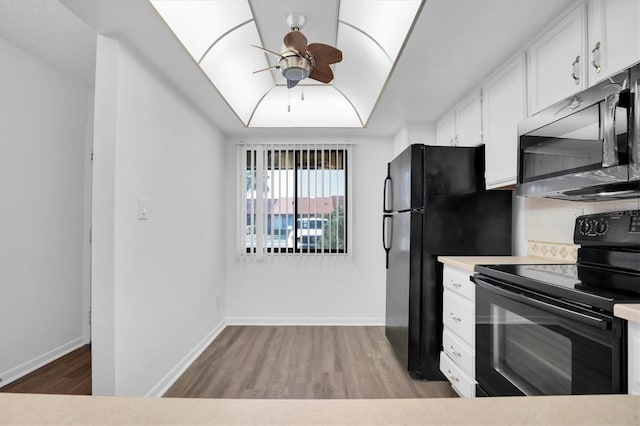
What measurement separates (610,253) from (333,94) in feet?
9.11

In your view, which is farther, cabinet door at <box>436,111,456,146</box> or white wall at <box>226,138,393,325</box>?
white wall at <box>226,138,393,325</box>

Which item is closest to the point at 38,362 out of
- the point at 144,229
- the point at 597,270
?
the point at 144,229

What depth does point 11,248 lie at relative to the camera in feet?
8.40

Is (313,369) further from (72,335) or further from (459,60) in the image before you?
(459,60)

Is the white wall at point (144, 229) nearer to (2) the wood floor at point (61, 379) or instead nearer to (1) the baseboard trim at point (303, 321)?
(2) the wood floor at point (61, 379)

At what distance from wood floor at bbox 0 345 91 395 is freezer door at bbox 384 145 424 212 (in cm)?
264

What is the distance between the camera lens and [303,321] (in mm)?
4125

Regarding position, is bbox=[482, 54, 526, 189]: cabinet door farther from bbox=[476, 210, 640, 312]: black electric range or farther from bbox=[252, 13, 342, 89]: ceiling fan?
bbox=[252, 13, 342, 89]: ceiling fan

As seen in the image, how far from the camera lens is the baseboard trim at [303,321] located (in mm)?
4121

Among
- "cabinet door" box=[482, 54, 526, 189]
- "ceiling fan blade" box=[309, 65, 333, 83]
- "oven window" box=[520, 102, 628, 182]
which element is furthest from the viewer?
"ceiling fan blade" box=[309, 65, 333, 83]

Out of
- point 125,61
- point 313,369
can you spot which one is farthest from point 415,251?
point 125,61

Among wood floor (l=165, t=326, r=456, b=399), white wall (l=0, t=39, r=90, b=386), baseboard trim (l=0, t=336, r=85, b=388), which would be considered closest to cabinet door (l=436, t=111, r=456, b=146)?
wood floor (l=165, t=326, r=456, b=399)

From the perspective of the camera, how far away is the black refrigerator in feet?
8.47

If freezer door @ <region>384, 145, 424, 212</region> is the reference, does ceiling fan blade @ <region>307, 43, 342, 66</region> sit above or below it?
above
